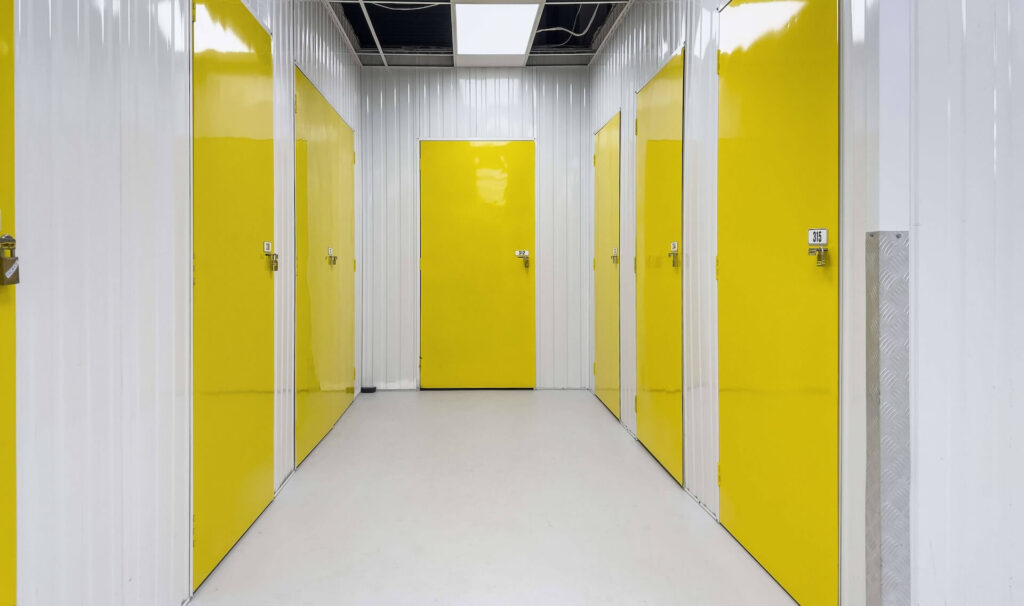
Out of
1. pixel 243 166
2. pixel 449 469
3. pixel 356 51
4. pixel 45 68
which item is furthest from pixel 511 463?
pixel 356 51

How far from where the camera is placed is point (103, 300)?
1.93m

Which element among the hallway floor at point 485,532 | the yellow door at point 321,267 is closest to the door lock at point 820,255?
the hallway floor at point 485,532

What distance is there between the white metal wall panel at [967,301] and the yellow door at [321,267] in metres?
3.45

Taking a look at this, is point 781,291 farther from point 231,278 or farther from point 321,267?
point 321,267

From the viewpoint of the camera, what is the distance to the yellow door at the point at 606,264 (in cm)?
537

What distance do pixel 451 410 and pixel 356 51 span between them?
3644mm

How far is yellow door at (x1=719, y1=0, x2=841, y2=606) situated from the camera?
212 cm

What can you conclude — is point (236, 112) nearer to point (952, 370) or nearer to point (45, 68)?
point (45, 68)

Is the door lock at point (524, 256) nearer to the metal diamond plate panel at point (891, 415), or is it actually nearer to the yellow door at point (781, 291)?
the yellow door at point (781, 291)

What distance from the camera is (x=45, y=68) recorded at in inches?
66.6

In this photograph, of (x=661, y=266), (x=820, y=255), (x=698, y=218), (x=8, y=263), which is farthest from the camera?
(x=661, y=266)

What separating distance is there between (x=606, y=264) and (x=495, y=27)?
2.33 m

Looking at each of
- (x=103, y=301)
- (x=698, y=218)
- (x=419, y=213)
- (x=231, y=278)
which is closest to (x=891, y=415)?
(x=698, y=218)

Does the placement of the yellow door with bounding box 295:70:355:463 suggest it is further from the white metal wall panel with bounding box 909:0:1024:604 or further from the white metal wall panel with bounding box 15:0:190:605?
the white metal wall panel with bounding box 909:0:1024:604
